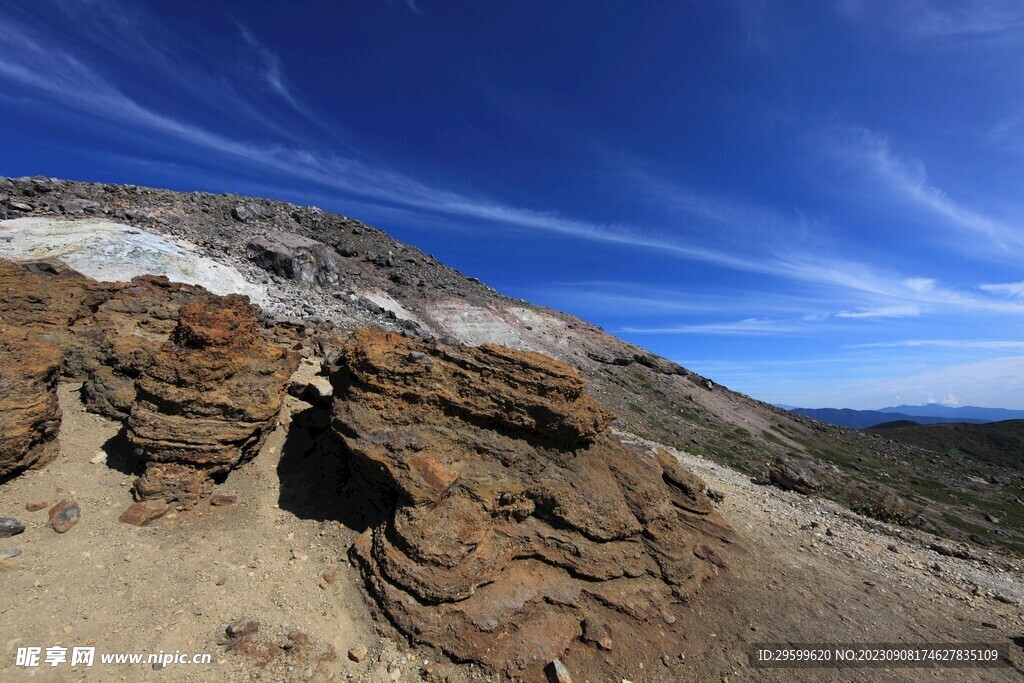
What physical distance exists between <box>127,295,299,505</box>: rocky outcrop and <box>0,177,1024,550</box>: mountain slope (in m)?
11.7

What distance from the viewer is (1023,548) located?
22.5m

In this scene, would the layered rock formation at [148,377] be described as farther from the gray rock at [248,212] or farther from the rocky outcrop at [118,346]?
the gray rock at [248,212]

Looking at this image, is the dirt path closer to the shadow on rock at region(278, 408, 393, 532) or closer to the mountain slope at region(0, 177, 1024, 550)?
the shadow on rock at region(278, 408, 393, 532)

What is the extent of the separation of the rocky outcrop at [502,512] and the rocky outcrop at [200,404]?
1.65 metres

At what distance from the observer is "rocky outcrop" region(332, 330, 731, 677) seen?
21.7 feet

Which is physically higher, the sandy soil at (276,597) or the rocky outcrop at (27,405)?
the rocky outcrop at (27,405)

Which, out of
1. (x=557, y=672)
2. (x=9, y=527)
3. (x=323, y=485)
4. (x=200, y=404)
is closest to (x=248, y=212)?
(x=200, y=404)

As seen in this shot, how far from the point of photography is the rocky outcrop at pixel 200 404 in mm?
7090

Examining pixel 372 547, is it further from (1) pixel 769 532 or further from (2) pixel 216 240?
(2) pixel 216 240

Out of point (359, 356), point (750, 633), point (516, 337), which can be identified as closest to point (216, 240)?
point (516, 337)

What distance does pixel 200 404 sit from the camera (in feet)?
24.6

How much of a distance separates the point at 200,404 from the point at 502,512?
6.06 meters

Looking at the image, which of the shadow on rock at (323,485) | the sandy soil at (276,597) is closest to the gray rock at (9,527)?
the sandy soil at (276,597)

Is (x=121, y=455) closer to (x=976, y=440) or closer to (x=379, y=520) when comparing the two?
(x=379, y=520)
